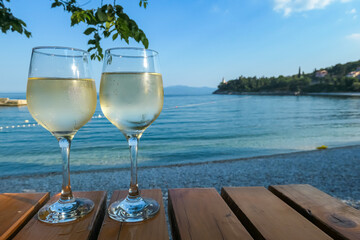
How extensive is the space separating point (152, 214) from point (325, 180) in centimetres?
689

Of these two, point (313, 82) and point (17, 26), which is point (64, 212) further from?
point (313, 82)

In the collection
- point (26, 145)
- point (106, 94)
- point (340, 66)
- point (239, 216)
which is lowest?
point (26, 145)

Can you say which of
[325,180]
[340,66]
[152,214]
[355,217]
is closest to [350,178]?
[325,180]

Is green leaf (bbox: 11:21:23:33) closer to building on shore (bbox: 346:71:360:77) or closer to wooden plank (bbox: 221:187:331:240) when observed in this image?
wooden plank (bbox: 221:187:331:240)

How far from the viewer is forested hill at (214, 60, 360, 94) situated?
90812 millimetres

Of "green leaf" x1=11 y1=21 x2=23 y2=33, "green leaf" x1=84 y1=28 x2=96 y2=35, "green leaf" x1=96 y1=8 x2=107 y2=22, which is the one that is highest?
"green leaf" x1=11 y1=21 x2=23 y2=33

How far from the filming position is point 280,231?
31.9 inches

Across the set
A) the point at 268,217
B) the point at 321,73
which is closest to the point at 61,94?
the point at 268,217

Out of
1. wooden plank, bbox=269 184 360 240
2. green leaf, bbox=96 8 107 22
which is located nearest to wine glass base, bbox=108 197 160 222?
wooden plank, bbox=269 184 360 240

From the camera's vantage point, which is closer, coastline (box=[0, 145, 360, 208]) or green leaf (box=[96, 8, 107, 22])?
green leaf (box=[96, 8, 107, 22])

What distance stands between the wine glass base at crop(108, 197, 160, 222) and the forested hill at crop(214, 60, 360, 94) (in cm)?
10525

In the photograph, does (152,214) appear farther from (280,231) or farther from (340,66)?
(340,66)

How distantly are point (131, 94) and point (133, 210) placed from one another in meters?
0.41

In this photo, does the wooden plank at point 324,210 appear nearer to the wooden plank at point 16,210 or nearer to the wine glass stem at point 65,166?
the wine glass stem at point 65,166
